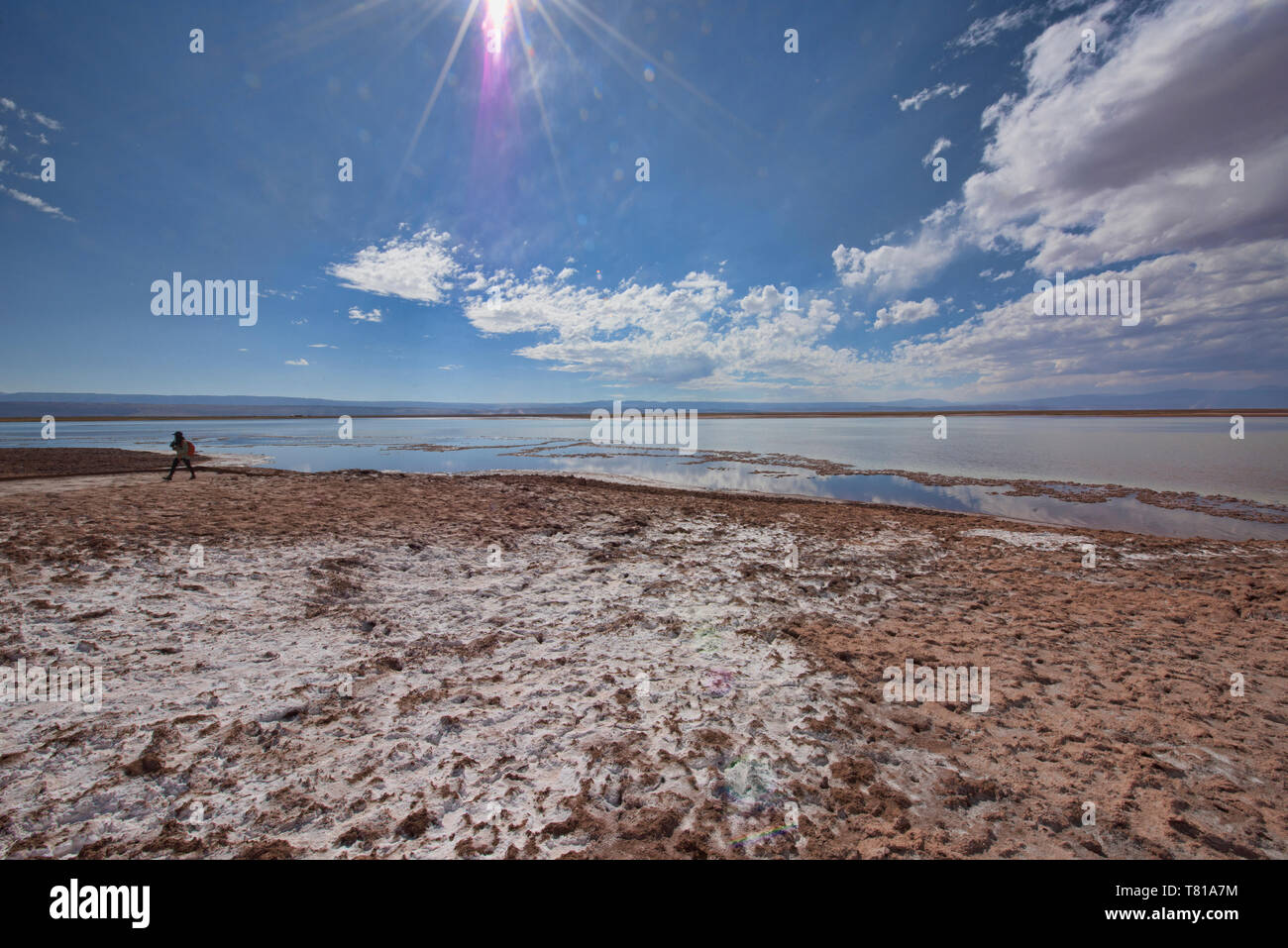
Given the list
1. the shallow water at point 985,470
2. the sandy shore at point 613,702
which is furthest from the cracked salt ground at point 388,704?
the shallow water at point 985,470

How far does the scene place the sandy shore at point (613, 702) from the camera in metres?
3.46

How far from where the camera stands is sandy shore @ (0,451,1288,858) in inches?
Answer: 136

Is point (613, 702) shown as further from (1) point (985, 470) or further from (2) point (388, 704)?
(1) point (985, 470)

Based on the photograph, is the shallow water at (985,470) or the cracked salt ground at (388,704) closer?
the cracked salt ground at (388,704)

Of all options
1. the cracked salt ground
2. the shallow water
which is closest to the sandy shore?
the cracked salt ground

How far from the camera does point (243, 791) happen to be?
143 inches

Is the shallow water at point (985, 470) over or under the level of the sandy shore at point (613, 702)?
over

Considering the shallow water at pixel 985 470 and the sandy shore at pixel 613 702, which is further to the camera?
the shallow water at pixel 985 470

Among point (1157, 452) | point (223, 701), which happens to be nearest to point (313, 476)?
point (223, 701)

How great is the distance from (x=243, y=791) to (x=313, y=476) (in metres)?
19.7

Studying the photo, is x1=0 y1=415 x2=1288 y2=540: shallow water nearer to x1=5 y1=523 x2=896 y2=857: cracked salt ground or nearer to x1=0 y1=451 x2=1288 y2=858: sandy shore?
x1=0 y1=451 x2=1288 y2=858: sandy shore

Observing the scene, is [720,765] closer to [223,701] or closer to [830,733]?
[830,733]

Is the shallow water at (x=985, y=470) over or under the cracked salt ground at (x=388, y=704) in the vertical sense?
over

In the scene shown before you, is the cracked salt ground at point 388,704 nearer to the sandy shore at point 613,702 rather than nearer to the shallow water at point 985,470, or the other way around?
the sandy shore at point 613,702
